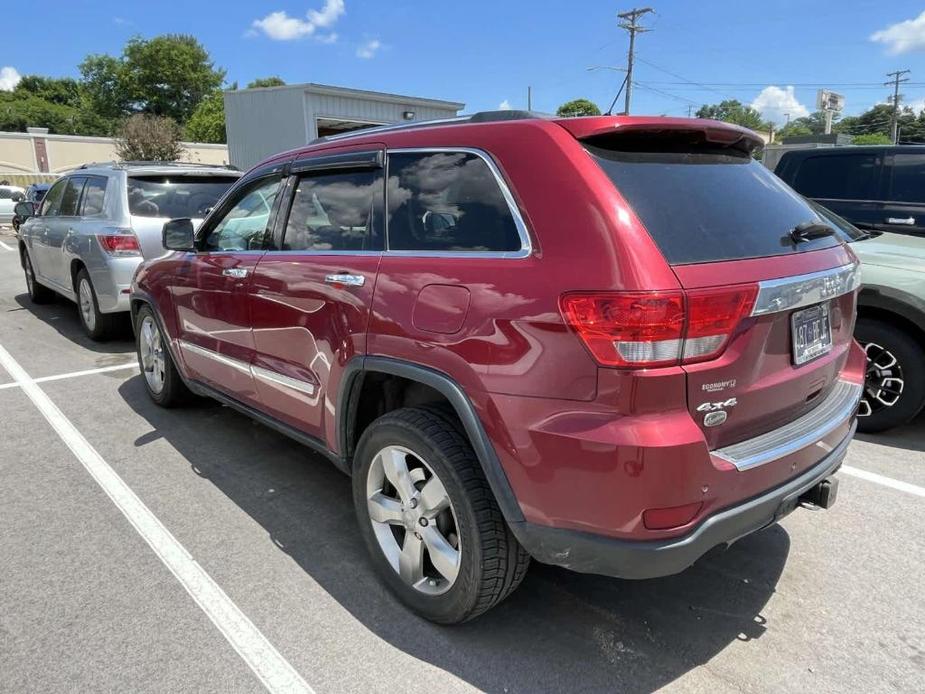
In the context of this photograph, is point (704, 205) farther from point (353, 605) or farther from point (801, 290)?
point (353, 605)

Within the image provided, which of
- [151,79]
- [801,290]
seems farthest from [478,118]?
[151,79]

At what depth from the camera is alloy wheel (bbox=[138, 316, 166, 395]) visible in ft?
16.0

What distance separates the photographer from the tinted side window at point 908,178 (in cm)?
593

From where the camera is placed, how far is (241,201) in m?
3.89

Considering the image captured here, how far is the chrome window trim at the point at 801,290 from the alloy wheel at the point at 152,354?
4089mm

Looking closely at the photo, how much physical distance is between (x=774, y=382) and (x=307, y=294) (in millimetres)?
1977

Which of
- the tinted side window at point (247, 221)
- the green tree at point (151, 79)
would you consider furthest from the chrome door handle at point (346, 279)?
the green tree at point (151, 79)

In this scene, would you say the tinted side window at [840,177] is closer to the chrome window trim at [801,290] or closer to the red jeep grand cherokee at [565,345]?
the red jeep grand cherokee at [565,345]

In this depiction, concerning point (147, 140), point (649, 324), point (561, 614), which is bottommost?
point (561, 614)

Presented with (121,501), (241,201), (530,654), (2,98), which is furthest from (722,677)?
(2,98)

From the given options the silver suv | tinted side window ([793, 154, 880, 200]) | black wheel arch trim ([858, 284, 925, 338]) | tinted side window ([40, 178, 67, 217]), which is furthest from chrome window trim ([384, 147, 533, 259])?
tinted side window ([40, 178, 67, 217])

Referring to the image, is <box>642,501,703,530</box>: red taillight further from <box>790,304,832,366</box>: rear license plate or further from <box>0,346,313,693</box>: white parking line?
<box>0,346,313,693</box>: white parking line

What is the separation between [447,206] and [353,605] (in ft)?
5.47

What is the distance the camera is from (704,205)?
7.55ft
